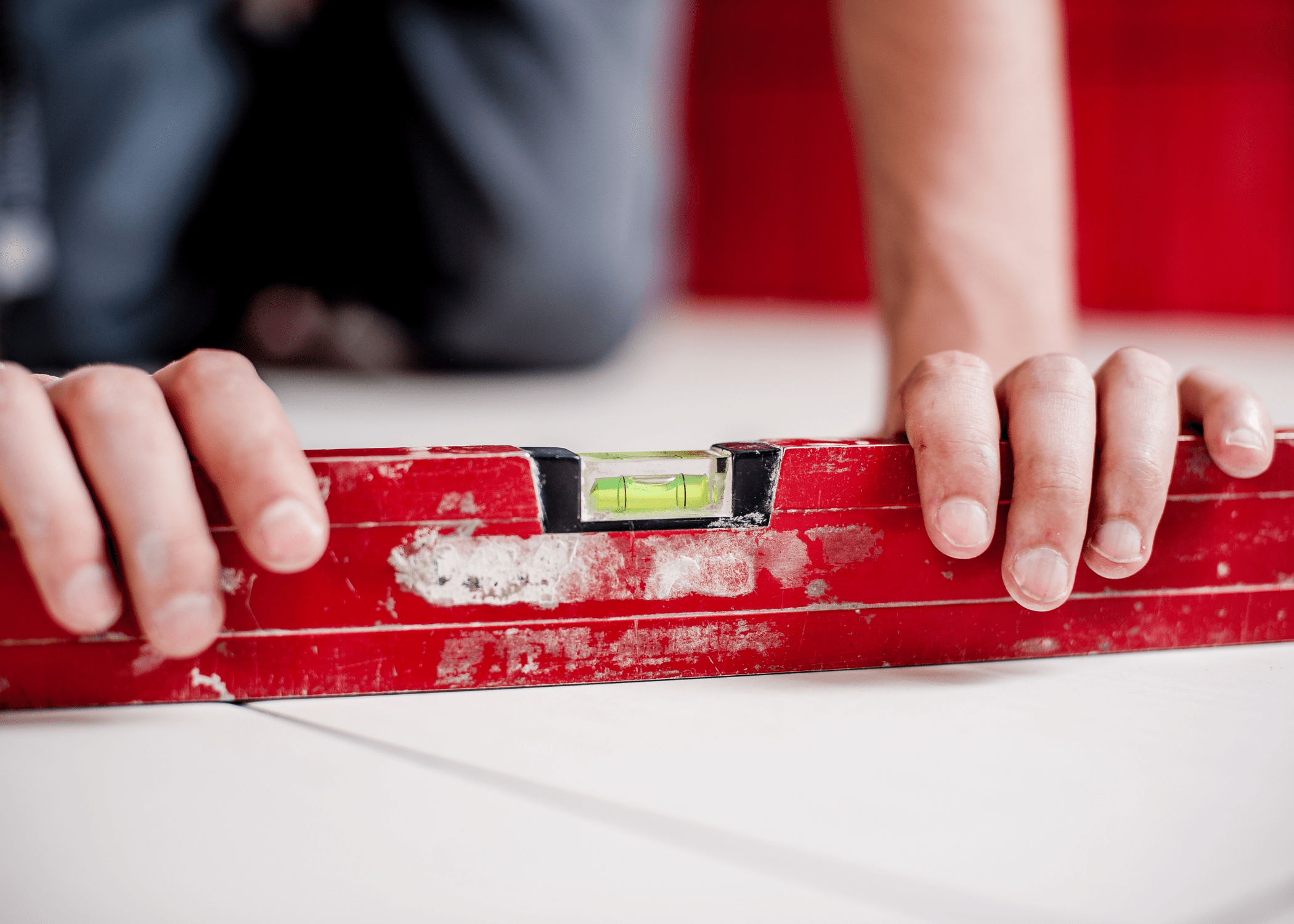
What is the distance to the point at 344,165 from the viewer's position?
1574 mm

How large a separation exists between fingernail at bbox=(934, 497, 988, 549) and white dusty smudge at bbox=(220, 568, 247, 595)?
35 cm

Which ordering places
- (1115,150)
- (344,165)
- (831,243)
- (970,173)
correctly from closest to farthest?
(970,173) → (344,165) → (1115,150) → (831,243)

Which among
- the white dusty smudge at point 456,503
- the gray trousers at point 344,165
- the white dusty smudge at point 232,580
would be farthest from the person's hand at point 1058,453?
the gray trousers at point 344,165

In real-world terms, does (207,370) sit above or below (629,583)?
above

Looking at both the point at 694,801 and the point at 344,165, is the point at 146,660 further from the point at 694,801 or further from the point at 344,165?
the point at 344,165

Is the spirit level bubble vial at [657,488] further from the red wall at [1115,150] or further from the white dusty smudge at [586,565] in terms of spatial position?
the red wall at [1115,150]

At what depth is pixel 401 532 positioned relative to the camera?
0.48 m

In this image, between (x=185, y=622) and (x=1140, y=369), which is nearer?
(x=185, y=622)

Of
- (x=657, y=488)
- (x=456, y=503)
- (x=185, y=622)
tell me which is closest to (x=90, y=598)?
(x=185, y=622)

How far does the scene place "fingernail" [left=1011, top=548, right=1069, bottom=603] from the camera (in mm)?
490

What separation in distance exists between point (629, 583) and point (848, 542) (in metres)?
0.12

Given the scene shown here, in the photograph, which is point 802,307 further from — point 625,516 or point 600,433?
point 625,516

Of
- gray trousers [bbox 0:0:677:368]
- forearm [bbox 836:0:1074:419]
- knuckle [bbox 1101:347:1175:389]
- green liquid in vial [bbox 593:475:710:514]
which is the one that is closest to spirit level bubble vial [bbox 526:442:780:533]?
green liquid in vial [bbox 593:475:710:514]

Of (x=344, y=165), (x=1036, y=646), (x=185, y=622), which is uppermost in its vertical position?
(x=344, y=165)
